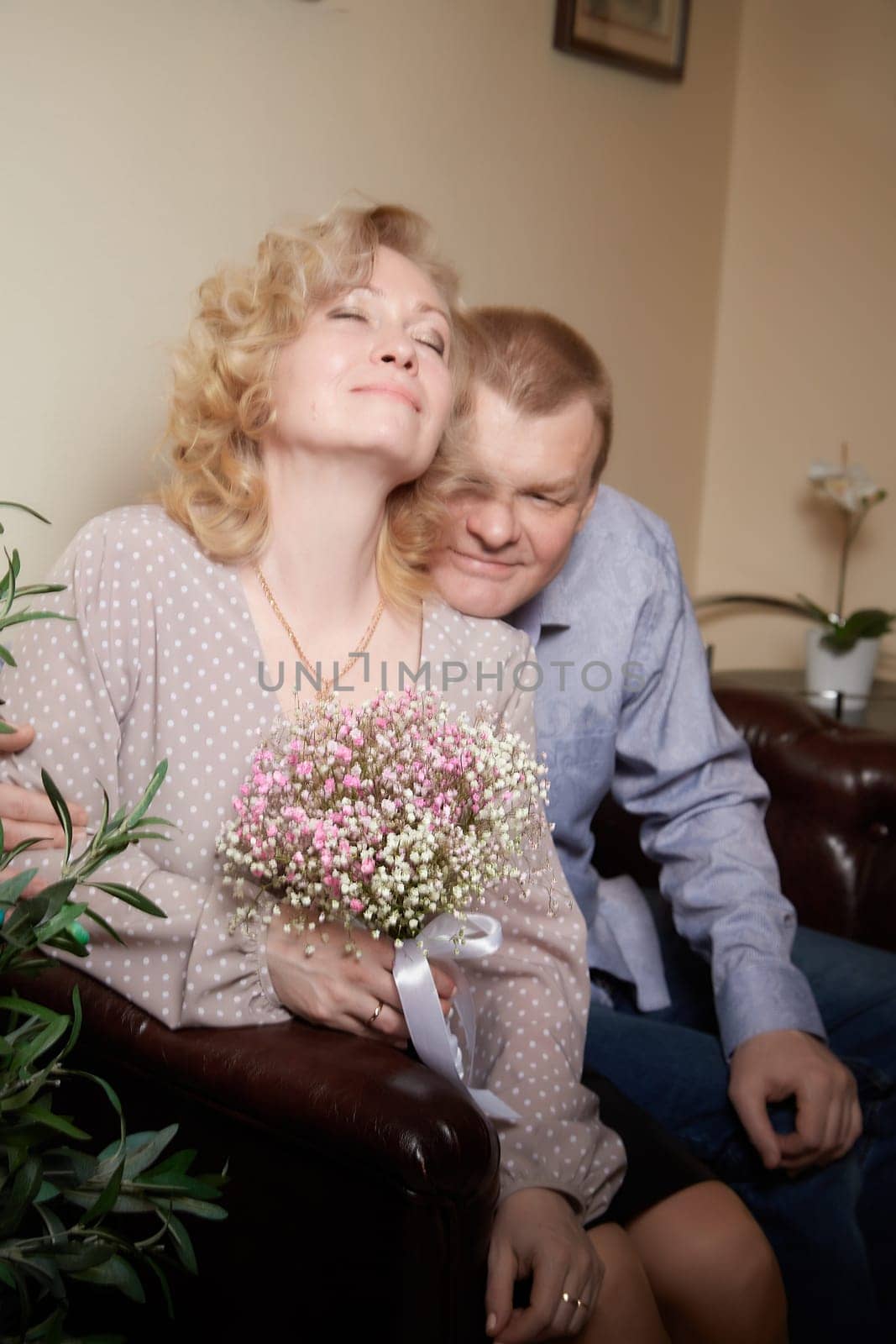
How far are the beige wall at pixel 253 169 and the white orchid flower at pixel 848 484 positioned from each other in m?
0.45

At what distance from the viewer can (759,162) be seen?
316 cm

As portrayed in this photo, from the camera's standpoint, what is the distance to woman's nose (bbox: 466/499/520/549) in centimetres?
175

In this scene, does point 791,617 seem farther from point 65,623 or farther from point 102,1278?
point 102,1278

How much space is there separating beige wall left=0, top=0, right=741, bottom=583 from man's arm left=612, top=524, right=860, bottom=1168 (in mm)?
837

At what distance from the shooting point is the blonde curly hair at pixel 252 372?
1.53 metres

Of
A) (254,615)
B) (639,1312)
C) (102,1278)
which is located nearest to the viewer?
(102,1278)

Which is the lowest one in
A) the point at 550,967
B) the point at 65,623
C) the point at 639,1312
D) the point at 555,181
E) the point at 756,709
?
the point at 639,1312

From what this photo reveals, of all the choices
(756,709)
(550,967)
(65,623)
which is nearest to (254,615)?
(65,623)

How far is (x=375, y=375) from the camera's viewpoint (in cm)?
148

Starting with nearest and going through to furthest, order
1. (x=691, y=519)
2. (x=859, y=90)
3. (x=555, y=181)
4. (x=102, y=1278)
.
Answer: (x=102, y=1278)
(x=555, y=181)
(x=859, y=90)
(x=691, y=519)

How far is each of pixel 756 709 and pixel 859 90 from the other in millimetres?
1690

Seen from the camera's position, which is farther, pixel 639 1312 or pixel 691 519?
pixel 691 519

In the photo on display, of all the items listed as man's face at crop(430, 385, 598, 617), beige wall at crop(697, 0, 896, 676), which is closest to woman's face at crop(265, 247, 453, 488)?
man's face at crop(430, 385, 598, 617)

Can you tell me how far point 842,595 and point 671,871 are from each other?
1.43 m
